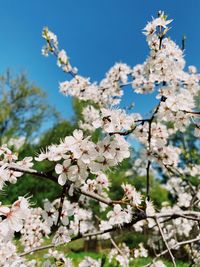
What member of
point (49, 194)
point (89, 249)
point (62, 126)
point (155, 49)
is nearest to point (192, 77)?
point (155, 49)

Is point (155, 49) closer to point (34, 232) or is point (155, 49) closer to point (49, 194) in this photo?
point (34, 232)

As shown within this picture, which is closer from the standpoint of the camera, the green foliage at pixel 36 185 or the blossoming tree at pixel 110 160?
the blossoming tree at pixel 110 160

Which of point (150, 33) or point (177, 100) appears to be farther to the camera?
point (150, 33)

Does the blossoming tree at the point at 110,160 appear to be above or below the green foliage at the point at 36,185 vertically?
below

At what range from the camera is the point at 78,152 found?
1.84 meters

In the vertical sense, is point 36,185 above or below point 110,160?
above

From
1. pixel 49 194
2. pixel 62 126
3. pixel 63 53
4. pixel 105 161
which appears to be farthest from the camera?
pixel 62 126

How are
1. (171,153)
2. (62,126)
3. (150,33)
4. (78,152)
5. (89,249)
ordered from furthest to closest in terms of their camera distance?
(62,126), (89,249), (171,153), (150,33), (78,152)

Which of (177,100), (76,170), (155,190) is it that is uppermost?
(155,190)

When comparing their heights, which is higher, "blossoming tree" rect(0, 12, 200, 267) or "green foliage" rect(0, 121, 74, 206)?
"green foliage" rect(0, 121, 74, 206)

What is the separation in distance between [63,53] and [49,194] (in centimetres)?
1026

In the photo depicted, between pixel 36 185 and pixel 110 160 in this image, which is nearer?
pixel 110 160

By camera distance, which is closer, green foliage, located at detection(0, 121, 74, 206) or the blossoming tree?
the blossoming tree

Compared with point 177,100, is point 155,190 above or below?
above
